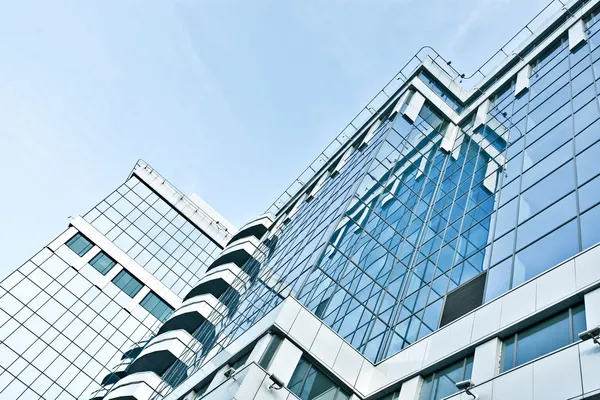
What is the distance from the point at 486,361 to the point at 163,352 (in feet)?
86.3

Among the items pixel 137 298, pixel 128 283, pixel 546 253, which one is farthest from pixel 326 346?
pixel 128 283

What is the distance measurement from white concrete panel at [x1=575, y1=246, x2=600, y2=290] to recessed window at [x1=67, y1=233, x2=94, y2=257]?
4714 cm

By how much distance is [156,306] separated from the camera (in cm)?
5575

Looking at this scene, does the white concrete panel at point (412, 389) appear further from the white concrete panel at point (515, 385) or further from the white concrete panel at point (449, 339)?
the white concrete panel at point (515, 385)

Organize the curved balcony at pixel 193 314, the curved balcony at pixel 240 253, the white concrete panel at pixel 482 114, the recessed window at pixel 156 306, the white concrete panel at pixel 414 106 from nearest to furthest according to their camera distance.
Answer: the white concrete panel at pixel 482 114 → the white concrete panel at pixel 414 106 → the curved balcony at pixel 193 314 → the curved balcony at pixel 240 253 → the recessed window at pixel 156 306

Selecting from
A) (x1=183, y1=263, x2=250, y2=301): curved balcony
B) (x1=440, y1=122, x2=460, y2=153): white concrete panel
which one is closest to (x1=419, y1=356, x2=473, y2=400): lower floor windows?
(x1=440, y1=122, x2=460, y2=153): white concrete panel

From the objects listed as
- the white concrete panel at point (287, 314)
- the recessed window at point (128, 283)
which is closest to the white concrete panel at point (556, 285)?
the white concrete panel at point (287, 314)

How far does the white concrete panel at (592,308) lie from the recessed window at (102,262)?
155ft

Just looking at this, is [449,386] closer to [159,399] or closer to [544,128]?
[544,128]

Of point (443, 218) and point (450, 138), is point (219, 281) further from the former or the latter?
point (443, 218)

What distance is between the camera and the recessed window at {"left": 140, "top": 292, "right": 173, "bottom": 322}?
181ft

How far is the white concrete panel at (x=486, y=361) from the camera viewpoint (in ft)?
51.5

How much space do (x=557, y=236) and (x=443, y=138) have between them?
19.4 meters

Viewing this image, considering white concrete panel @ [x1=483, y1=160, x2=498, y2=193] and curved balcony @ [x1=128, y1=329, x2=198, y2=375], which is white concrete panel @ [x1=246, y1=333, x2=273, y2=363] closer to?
white concrete panel @ [x1=483, y1=160, x2=498, y2=193]
